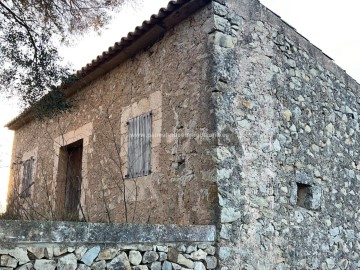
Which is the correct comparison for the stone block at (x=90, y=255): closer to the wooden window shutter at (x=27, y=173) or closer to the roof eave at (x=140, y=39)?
the roof eave at (x=140, y=39)

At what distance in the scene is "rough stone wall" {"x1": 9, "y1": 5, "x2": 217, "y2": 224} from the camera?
4.56 m

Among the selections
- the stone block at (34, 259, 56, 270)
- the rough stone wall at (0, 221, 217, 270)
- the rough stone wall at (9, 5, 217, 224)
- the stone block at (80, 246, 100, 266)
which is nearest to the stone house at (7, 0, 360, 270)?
the rough stone wall at (9, 5, 217, 224)

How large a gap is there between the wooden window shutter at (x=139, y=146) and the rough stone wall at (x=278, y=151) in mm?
1337

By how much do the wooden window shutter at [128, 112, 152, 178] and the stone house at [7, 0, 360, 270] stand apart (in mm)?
22

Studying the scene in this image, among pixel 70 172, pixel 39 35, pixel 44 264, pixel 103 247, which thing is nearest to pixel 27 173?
pixel 70 172

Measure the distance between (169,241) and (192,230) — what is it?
32 centimetres

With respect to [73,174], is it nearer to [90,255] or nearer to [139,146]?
[139,146]

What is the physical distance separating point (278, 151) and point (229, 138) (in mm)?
940

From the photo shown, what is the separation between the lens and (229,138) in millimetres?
4535

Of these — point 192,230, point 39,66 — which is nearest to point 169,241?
point 192,230

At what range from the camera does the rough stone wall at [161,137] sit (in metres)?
4.56

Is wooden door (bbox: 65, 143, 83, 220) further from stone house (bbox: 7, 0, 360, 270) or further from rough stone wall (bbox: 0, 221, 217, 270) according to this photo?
rough stone wall (bbox: 0, 221, 217, 270)

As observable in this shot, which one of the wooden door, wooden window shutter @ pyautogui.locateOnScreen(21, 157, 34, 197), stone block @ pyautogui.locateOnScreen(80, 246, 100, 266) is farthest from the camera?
wooden window shutter @ pyautogui.locateOnScreen(21, 157, 34, 197)

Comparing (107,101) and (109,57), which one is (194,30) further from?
(107,101)
